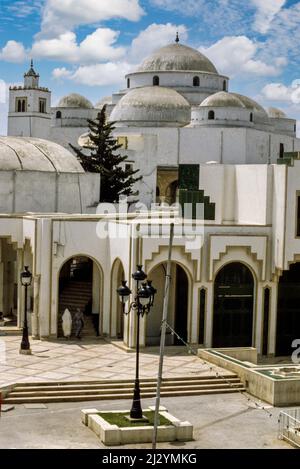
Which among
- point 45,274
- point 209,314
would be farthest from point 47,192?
point 209,314

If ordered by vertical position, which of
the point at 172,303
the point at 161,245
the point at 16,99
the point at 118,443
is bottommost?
the point at 118,443

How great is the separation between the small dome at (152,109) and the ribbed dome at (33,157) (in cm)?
2978

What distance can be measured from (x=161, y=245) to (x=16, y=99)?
43824mm

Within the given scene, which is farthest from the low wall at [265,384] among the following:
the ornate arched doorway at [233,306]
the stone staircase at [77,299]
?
the stone staircase at [77,299]

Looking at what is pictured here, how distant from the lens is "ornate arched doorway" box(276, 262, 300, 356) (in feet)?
87.1

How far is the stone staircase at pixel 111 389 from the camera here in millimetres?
20344

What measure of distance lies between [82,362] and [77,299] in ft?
22.3

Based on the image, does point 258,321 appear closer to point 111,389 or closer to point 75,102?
point 111,389

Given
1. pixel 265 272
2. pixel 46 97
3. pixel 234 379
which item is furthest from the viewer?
pixel 46 97

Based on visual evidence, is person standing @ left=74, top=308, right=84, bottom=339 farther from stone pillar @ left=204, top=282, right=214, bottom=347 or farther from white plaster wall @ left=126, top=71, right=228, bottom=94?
white plaster wall @ left=126, top=71, right=228, bottom=94

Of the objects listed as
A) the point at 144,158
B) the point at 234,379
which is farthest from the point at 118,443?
the point at 144,158

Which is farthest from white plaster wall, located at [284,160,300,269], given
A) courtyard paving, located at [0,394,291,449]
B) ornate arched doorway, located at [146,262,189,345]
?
courtyard paving, located at [0,394,291,449]

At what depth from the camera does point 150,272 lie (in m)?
25.7

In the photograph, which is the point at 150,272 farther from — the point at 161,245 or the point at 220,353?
the point at 220,353
